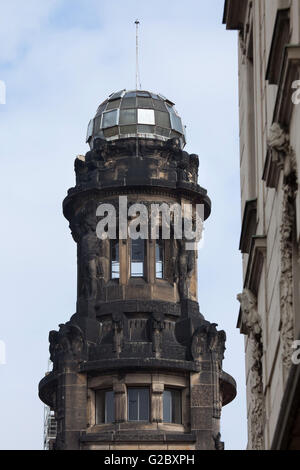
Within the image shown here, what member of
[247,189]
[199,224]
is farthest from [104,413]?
[247,189]

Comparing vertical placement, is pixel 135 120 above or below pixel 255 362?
above

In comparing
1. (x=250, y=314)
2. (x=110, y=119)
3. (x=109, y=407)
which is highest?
(x=110, y=119)

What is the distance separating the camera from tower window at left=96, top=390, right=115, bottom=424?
60.7m

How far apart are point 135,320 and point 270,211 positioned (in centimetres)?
3536

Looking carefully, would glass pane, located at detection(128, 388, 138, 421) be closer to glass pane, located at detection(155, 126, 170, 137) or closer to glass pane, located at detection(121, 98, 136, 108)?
glass pane, located at detection(155, 126, 170, 137)

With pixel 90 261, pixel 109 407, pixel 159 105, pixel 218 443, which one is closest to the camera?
pixel 218 443

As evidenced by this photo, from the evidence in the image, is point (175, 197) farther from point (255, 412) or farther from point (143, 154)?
point (255, 412)

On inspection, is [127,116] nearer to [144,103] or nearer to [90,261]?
[144,103]

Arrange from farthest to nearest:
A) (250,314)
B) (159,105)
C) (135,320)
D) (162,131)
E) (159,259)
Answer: (159,105)
(162,131)
(159,259)
(135,320)
(250,314)

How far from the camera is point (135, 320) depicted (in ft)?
204

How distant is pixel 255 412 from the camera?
95.7ft

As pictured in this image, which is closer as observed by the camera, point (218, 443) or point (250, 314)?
point (250, 314)

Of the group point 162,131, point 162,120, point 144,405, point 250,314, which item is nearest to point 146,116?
point 162,120
